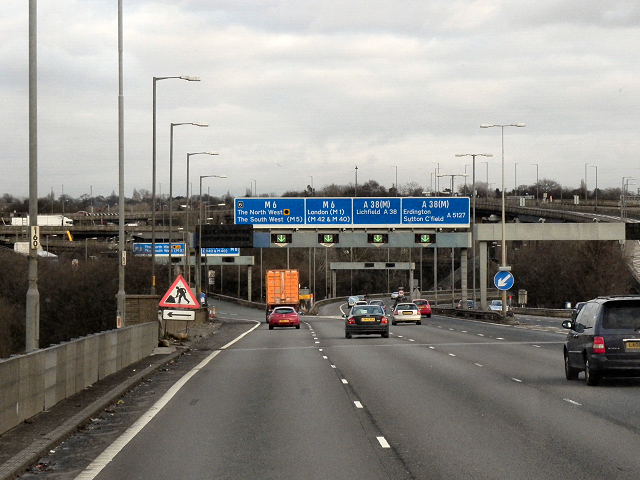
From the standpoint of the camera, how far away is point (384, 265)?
109m

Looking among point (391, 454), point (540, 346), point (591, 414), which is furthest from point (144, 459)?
point (540, 346)

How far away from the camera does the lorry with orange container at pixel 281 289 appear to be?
7906 cm

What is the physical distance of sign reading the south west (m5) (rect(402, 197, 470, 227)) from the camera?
60728mm

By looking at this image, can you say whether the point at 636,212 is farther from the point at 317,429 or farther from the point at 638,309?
the point at 317,429

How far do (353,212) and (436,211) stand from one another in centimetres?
503

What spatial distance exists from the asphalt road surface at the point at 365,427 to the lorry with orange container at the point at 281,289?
53065 millimetres

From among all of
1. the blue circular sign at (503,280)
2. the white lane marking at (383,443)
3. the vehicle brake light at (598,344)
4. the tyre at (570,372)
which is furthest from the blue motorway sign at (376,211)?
the white lane marking at (383,443)

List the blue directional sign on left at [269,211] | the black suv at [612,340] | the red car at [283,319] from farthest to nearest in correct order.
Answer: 1. the blue directional sign on left at [269,211]
2. the red car at [283,319]
3. the black suv at [612,340]

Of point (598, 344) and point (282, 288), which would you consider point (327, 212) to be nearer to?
point (282, 288)

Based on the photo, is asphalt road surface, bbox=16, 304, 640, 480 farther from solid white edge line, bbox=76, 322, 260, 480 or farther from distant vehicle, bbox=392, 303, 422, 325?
distant vehicle, bbox=392, 303, 422, 325

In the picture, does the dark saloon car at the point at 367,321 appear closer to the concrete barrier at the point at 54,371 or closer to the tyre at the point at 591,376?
the concrete barrier at the point at 54,371

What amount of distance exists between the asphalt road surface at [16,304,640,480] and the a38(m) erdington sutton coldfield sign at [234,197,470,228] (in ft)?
115

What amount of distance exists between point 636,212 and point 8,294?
7112cm

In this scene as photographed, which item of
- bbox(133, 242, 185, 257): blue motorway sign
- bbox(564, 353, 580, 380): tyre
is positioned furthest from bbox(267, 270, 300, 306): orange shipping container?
bbox(564, 353, 580, 380): tyre
